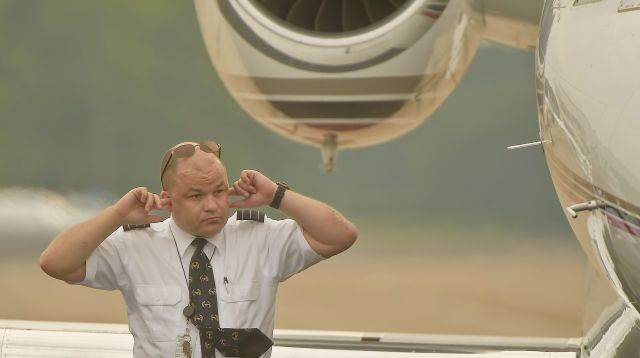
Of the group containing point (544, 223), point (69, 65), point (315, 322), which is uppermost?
point (69, 65)

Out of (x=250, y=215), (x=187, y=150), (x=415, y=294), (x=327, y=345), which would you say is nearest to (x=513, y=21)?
(x=327, y=345)

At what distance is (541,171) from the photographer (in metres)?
8.39

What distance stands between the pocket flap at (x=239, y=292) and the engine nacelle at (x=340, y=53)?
1.90 metres

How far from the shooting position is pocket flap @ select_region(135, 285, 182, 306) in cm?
278

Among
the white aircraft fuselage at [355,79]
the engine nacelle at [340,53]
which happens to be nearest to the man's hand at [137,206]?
the white aircraft fuselage at [355,79]

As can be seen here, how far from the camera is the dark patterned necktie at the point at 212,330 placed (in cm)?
275

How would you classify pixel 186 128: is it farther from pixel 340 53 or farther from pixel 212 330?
pixel 212 330

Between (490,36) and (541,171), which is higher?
(490,36)

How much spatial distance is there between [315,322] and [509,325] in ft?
3.64

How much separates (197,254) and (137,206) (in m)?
0.16

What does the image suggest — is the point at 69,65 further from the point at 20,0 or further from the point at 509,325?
the point at 509,325

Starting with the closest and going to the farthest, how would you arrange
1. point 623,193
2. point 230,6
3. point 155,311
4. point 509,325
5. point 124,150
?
point 623,193, point 155,311, point 230,6, point 509,325, point 124,150

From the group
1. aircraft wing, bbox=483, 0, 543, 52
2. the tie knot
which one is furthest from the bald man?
aircraft wing, bbox=483, 0, 543, 52

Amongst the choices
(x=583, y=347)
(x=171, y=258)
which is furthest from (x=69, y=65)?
(x=171, y=258)
